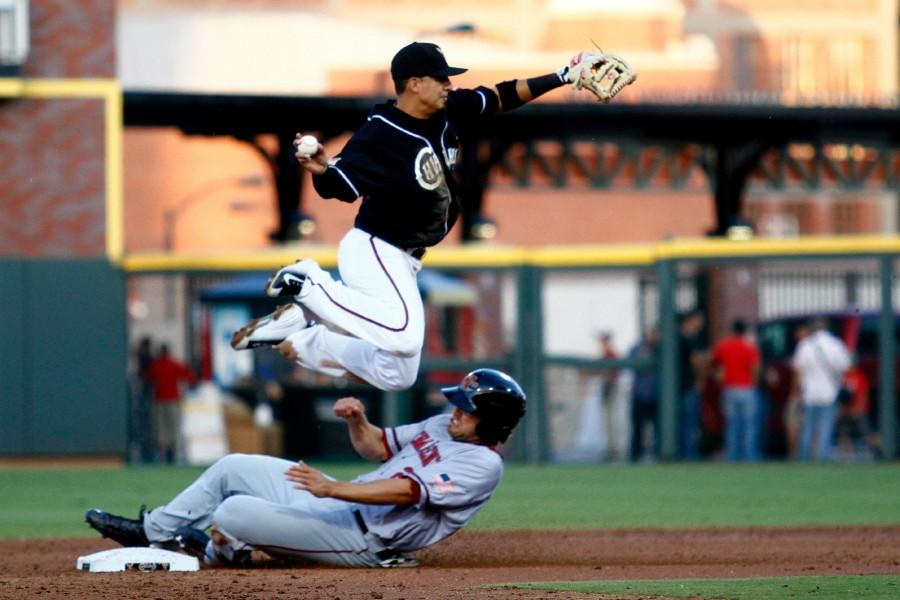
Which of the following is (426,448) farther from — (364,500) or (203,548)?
(203,548)

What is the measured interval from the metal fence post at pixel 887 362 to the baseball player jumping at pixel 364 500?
38.2ft

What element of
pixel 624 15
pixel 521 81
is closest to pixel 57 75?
pixel 521 81

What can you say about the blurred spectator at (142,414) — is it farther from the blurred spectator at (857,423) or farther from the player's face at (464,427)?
the player's face at (464,427)


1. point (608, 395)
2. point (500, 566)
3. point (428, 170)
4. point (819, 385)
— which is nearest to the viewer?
point (428, 170)

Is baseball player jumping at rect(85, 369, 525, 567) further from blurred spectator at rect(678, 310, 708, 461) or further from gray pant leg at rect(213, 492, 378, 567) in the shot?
blurred spectator at rect(678, 310, 708, 461)

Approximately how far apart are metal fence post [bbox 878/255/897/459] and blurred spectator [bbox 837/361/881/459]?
13 centimetres

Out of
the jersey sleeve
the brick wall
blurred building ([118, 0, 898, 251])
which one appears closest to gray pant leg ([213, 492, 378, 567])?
the jersey sleeve

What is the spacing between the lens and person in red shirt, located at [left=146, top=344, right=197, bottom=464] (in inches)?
798

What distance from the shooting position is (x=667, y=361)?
67.0 ft

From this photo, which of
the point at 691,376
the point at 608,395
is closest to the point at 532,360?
the point at 608,395

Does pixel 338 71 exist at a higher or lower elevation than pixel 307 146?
higher

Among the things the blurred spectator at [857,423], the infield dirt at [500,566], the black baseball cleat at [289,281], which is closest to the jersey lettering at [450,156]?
the black baseball cleat at [289,281]

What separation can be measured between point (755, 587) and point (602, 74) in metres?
2.61

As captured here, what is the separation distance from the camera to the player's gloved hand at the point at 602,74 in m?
8.88
